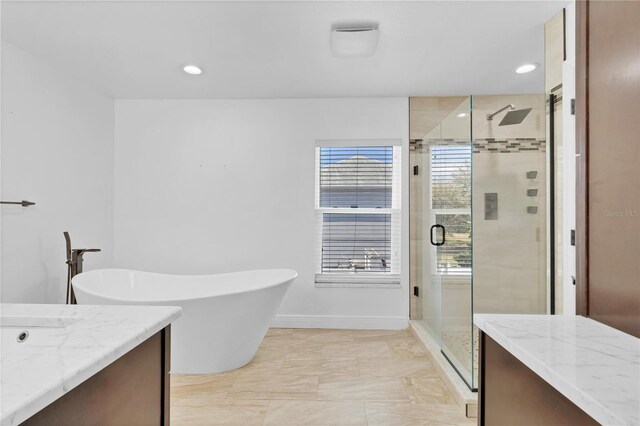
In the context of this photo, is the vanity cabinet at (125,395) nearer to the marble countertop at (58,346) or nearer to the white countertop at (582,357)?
the marble countertop at (58,346)

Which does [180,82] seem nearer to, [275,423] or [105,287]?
[105,287]

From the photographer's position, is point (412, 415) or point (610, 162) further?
point (412, 415)

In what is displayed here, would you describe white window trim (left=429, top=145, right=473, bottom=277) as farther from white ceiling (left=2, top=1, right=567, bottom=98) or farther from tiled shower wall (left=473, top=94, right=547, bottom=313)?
white ceiling (left=2, top=1, right=567, bottom=98)

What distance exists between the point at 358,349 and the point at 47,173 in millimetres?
2954

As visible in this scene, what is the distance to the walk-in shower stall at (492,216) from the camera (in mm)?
2318

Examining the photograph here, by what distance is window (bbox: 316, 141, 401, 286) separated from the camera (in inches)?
142

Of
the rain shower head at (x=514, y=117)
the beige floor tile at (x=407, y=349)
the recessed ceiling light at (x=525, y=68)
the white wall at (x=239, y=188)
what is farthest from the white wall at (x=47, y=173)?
the recessed ceiling light at (x=525, y=68)

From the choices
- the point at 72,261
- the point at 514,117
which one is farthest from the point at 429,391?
the point at 72,261

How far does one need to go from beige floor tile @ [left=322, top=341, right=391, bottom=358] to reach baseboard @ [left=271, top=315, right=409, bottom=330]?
0.39 meters

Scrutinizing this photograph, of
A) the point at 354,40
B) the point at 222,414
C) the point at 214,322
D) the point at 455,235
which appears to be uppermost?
the point at 354,40

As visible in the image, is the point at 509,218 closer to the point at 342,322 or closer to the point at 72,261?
the point at 342,322

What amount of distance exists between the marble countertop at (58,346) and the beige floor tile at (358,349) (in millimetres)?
2087

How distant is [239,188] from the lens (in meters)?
3.61

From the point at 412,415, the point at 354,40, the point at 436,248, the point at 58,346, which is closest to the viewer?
the point at 58,346
